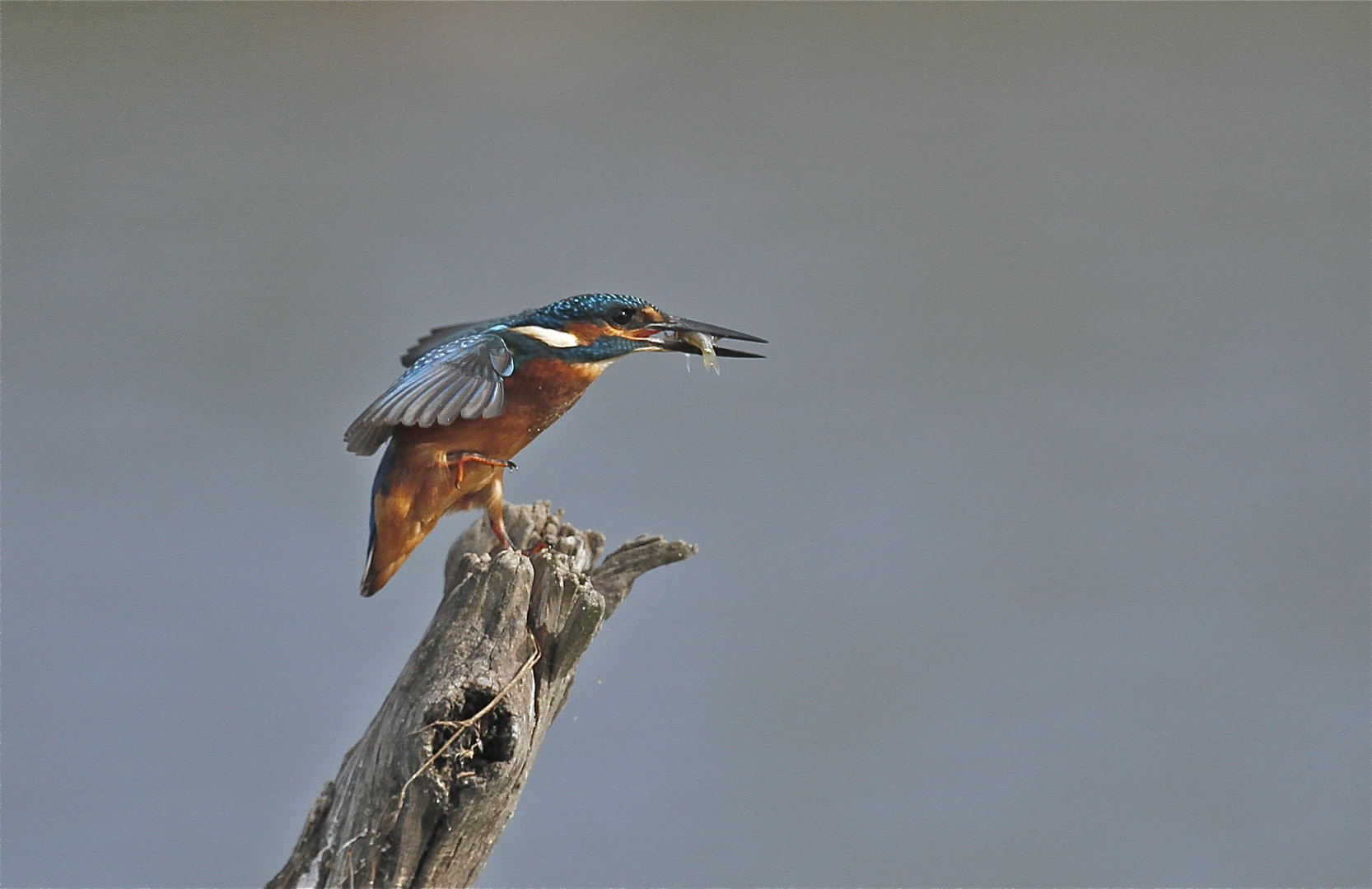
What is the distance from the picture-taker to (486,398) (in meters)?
1.12

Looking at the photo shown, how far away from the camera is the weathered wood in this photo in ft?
3.36

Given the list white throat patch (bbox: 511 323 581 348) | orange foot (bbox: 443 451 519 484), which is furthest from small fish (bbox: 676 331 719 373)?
orange foot (bbox: 443 451 519 484)

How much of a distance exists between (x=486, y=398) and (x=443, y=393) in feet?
0.13

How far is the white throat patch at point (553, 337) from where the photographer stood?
118 cm

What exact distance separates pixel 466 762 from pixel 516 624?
132 millimetres

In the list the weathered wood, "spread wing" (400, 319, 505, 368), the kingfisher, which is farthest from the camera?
"spread wing" (400, 319, 505, 368)

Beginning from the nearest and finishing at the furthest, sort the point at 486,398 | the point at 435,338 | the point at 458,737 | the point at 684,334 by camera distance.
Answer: the point at 458,737, the point at 486,398, the point at 684,334, the point at 435,338

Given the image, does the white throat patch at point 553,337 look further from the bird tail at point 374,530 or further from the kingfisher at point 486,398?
the bird tail at point 374,530

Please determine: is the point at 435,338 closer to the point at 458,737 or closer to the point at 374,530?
the point at 374,530

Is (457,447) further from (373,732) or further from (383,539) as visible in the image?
(373,732)

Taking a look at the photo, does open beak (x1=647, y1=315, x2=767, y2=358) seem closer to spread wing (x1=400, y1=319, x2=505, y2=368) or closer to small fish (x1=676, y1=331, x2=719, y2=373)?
small fish (x1=676, y1=331, x2=719, y2=373)

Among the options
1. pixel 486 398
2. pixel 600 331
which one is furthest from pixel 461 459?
pixel 600 331

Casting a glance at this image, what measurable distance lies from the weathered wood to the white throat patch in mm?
210

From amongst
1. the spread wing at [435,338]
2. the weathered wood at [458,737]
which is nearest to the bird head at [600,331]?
the spread wing at [435,338]
